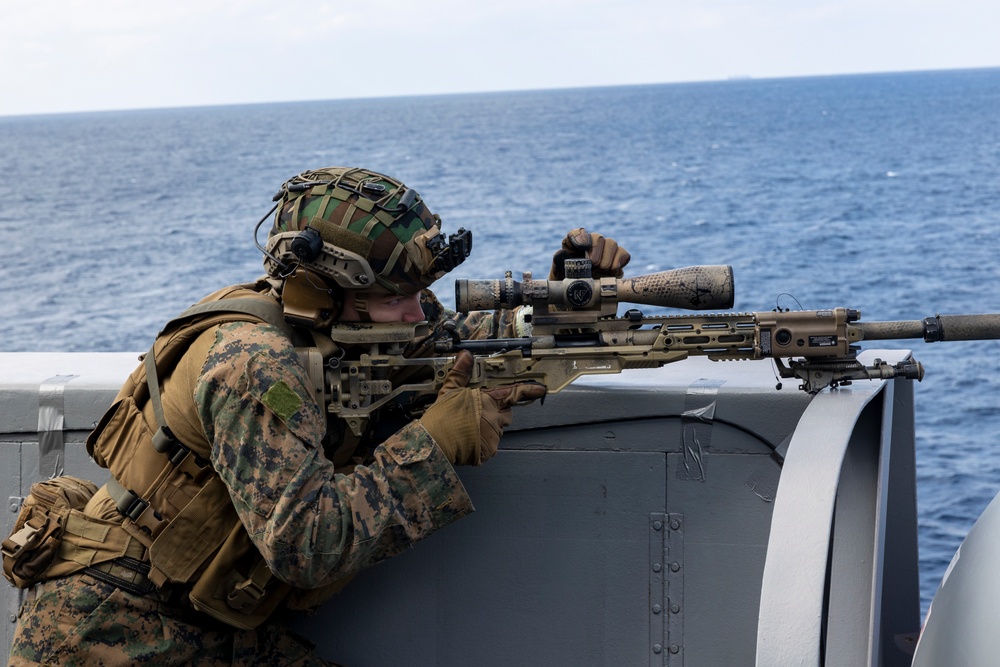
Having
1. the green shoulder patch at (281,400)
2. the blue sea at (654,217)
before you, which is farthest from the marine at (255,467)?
the blue sea at (654,217)

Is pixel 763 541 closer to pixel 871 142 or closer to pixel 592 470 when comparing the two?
pixel 592 470

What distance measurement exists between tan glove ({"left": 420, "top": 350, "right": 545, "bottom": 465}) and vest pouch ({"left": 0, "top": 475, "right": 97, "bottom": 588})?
1300mm

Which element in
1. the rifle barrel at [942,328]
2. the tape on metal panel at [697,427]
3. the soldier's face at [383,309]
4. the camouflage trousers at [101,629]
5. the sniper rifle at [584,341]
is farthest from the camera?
the tape on metal panel at [697,427]

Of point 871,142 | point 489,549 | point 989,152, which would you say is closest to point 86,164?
point 871,142

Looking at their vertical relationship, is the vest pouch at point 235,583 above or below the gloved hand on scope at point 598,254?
below

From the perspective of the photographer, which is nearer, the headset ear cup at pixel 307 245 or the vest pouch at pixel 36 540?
the headset ear cup at pixel 307 245

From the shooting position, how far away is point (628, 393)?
14.0 feet

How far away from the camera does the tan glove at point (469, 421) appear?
3.71m

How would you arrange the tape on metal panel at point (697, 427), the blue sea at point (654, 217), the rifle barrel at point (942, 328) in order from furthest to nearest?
the blue sea at point (654, 217), the tape on metal panel at point (697, 427), the rifle barrel at point (942, 328)

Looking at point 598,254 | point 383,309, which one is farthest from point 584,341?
point 383,309

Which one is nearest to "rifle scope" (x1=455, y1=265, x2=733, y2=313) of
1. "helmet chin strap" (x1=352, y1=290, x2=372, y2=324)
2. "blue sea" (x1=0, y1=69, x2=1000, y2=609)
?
"helmet chin strap" (x1=352, y1=290, x2=372, y2=324)

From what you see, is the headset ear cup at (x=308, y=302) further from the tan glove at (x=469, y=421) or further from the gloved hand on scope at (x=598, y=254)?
the gloved hand on scope at (x=598, y=254)

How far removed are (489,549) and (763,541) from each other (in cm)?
102

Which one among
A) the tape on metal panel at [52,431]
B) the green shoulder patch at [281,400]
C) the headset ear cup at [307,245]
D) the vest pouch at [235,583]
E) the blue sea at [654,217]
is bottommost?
the blue sea at [654,217]
